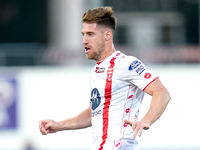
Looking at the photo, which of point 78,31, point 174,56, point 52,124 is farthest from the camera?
point 78,31

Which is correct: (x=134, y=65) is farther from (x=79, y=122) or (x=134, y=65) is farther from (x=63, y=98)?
(x=63, y=98)

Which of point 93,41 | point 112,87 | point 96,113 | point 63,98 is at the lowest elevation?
point 63,98

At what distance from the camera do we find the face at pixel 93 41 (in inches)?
162

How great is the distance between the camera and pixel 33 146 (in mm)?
9172

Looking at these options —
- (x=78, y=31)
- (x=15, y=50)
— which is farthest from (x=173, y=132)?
(x=78, y=31)

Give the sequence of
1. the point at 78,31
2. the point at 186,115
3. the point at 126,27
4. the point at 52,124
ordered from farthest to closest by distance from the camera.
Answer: the point at 126,27 < the point at 78,31 < the point at 186,115 < the point at 52,124

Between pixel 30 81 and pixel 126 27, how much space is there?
9319mm

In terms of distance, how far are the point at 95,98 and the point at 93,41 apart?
51 cm

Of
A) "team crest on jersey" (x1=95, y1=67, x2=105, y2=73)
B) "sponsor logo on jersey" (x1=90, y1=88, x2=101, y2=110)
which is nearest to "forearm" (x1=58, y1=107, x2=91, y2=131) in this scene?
"sponsor logo on jersey" (x1=90, y1=88, x2=101, y2=110)

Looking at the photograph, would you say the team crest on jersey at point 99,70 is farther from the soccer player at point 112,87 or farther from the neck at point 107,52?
the neck at point 107,52

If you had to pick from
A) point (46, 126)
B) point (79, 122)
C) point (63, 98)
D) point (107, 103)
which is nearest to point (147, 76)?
point (107, 103)

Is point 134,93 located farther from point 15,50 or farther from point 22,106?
point 15,50

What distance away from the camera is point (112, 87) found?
3.93 metres

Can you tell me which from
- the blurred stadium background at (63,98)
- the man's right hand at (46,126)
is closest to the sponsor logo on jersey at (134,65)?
the man's right hand at (46,126)
